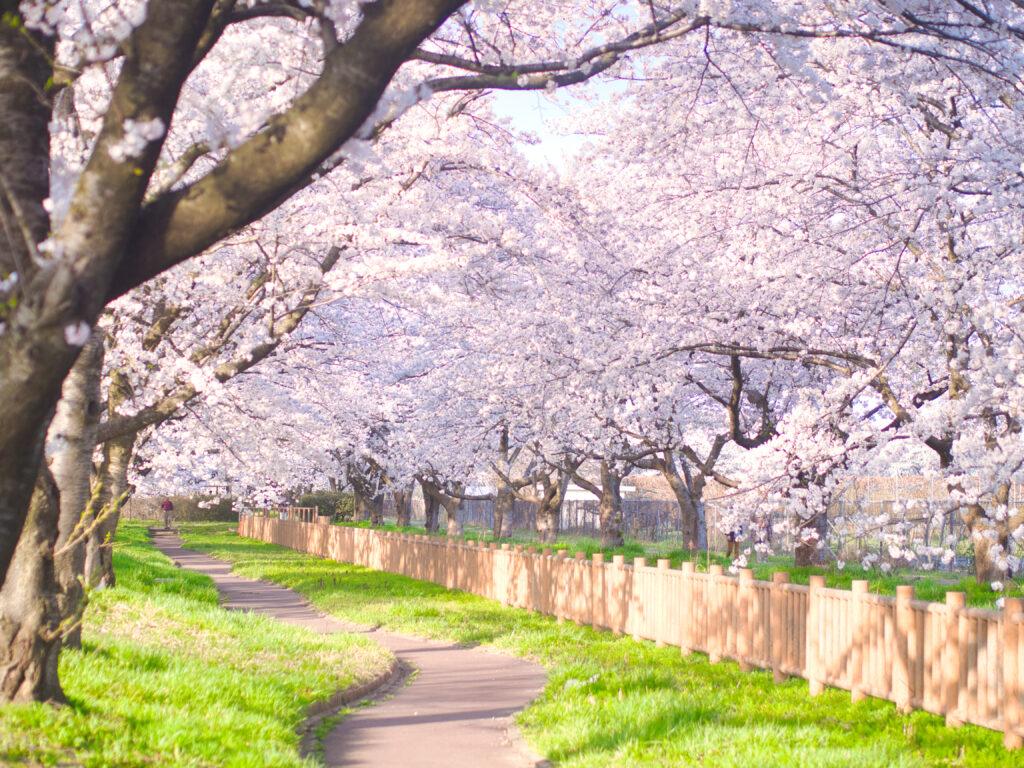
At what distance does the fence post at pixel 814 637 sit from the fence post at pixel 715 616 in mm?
1821

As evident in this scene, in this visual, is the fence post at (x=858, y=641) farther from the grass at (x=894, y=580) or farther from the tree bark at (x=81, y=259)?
the tree bark at (x=81, y=259)

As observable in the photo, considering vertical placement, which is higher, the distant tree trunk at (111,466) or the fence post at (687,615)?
the distant tree trunk at (111,466)

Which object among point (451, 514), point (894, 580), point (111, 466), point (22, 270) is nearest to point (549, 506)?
point (451, 514)

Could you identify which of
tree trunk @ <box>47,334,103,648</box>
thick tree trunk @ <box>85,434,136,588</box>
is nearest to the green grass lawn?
tree trunk @ <box>47,334,103,648</box>

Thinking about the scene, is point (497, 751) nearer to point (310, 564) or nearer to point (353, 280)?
point (353, 280)

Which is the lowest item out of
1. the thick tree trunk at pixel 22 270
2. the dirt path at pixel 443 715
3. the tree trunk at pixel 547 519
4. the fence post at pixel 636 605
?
the dirt path at pixel 443 715

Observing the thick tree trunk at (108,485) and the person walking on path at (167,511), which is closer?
the thick tree trunk at (108,485)

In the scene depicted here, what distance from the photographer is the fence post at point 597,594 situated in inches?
613

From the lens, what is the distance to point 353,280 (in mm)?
12414

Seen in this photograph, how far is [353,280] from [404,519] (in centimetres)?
3216

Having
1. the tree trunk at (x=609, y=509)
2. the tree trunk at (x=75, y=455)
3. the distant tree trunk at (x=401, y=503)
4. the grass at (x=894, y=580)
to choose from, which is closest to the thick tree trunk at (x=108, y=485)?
the tree trunk at (x=75, y=455)

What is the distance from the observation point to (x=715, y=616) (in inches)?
487

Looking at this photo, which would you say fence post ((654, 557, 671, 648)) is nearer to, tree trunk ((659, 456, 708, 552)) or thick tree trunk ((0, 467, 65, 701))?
thick tree trunk ((0, 467, 65, 701))

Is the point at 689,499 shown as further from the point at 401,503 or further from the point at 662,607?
the point at 401,503
